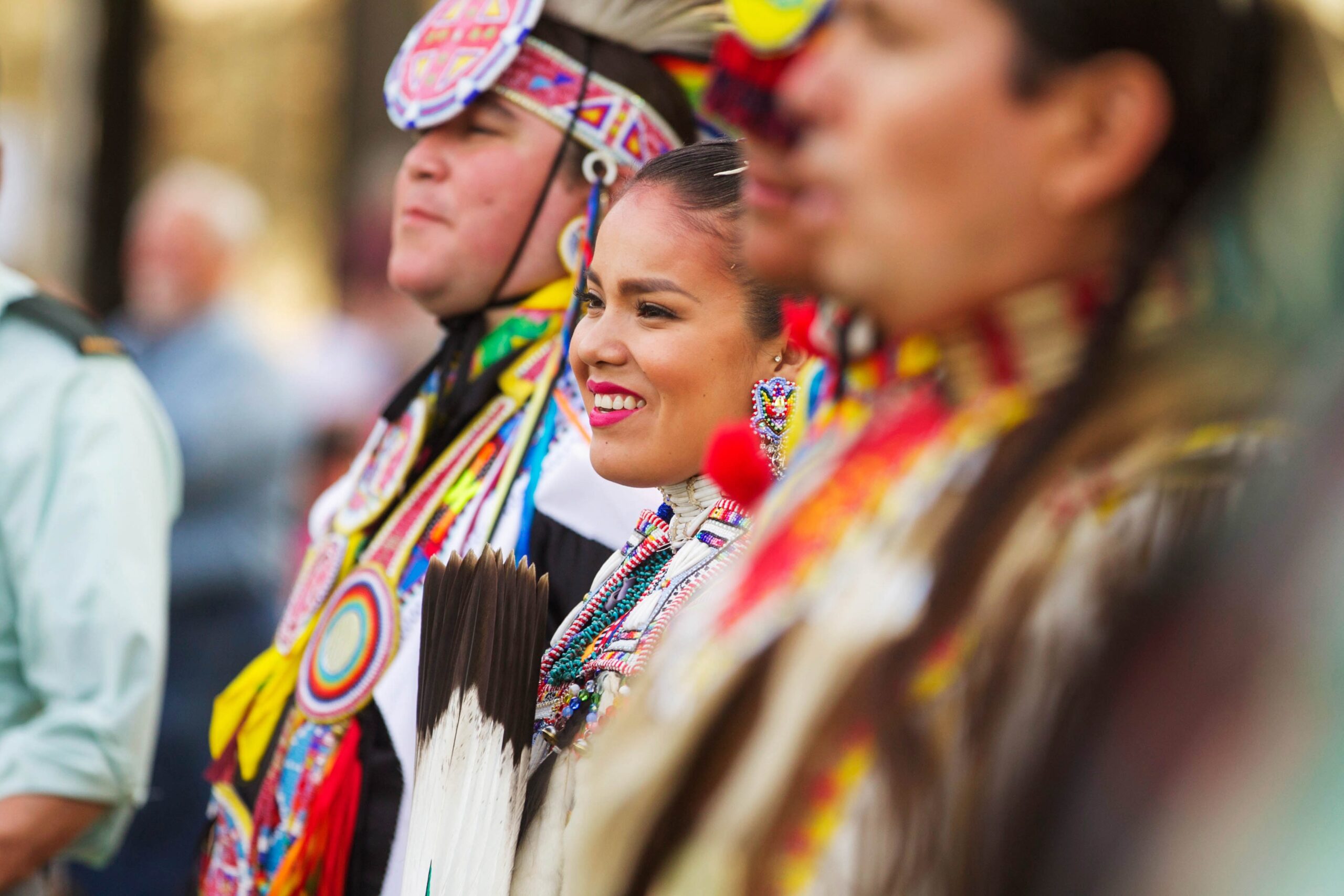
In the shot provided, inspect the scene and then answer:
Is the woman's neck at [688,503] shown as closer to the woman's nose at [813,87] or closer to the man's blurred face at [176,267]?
the woman's nose at [813,87]

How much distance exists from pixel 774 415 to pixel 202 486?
3252mm

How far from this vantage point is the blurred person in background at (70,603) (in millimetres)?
2275

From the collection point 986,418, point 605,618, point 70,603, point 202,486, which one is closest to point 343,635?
point 70,603

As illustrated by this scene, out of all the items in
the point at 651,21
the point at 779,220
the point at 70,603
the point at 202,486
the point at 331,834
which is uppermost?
the point at 651,21

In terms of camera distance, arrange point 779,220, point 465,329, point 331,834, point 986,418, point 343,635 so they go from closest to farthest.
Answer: point 986,418, point 779,220, point 331,834, point 343,635, point 465,329

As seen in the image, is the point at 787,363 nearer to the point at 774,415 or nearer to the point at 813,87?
the point at 774,415

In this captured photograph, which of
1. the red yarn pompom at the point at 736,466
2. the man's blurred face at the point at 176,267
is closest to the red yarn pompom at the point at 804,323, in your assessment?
the red yarn pompom at the point at 736,466

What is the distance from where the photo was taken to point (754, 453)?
4.40 ft

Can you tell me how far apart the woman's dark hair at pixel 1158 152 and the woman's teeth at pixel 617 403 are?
918mm

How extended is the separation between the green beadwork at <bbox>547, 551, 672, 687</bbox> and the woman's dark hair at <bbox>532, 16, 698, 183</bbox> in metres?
0.79

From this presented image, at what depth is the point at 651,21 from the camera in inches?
93.8

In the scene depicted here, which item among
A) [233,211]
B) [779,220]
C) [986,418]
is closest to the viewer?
[986,418]

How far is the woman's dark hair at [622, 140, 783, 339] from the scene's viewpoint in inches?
73.5

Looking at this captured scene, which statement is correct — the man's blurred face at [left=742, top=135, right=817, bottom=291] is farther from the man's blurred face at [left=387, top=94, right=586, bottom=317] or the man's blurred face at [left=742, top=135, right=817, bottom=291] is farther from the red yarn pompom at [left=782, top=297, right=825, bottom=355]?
the man's blurred face at [left=387, top=94, right=586, bottom=317]
